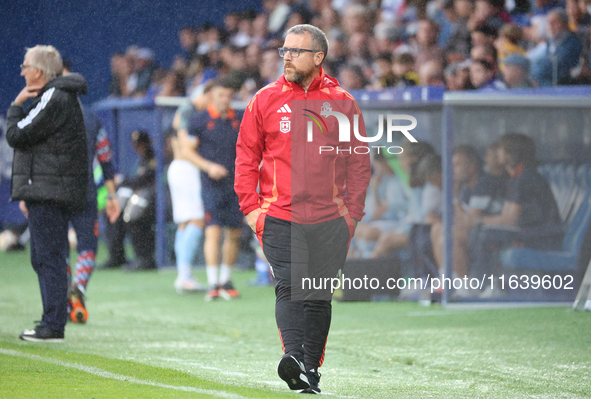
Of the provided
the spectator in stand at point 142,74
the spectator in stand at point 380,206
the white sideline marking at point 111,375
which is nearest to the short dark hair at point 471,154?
the spectator in stand at point 380,206

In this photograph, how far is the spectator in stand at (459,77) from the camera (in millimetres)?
9828

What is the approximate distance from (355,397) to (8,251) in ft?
36.3

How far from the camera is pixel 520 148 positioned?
8.24 meters

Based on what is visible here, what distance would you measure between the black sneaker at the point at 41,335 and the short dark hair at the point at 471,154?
4109mm

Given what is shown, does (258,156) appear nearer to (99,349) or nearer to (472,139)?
(99,349)

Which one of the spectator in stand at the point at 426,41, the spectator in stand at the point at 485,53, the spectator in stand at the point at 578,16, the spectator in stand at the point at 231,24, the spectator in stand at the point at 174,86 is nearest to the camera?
the spectator in stand at the point at 578,16

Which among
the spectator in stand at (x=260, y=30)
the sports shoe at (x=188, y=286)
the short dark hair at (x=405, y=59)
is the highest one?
the spectator in stand at (x=260, y=30)

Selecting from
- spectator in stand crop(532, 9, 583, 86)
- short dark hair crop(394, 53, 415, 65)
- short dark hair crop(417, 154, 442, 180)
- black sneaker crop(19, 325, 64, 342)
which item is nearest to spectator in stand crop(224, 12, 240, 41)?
short dark hair crop(394, 53, 415, 65)

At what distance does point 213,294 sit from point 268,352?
3100 millimetres

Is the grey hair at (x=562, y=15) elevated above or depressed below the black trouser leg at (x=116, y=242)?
above

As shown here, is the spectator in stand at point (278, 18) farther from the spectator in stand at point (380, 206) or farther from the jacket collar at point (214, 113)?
the spectator in stand at point (380, 206)

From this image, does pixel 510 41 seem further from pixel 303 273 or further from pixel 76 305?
pixel 303 273

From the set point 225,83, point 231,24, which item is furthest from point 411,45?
point 231,24

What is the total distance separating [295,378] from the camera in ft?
14.3
